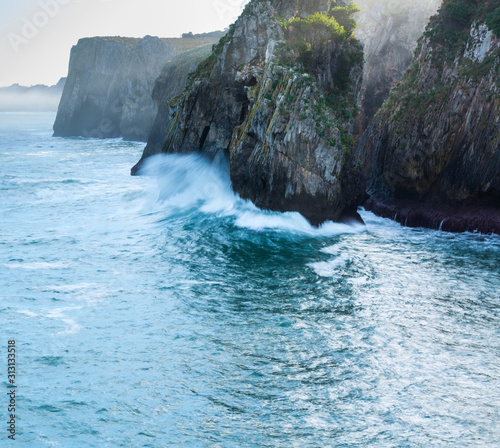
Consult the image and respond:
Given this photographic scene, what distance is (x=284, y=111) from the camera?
34.2 meters

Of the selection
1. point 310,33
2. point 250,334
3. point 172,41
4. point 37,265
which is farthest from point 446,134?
point 172,41

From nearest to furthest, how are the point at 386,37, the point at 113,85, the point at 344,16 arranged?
the point at 344,16 → the point at 386,37 → the point at 113,85

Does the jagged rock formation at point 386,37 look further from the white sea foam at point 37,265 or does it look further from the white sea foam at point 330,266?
the white sea foam at point 37,265

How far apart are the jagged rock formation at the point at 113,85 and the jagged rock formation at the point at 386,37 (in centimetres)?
5637

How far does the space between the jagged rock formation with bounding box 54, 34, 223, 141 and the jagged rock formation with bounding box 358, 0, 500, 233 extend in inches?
3134

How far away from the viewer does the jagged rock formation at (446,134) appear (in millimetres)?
33531

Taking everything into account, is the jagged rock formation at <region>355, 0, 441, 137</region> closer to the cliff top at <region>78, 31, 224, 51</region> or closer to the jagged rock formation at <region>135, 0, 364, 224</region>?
the jagged rock formation at <region>135, 0, 364, 224</region>

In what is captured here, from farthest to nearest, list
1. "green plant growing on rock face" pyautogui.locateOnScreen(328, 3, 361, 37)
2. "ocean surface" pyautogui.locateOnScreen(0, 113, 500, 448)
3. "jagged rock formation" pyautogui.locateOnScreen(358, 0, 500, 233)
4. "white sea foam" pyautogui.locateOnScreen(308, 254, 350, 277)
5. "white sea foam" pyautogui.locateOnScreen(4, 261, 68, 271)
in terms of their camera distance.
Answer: "green plant growing on rock face" pyautogui.locateOnScreen(328, 3, 361, 37), "jagged rock formation" pyautogui.locateOnScreen(358, 0, 500, 233), "white sea foam" pyautogui.locateOnScreen(4, 261, 68, 271), "white sea foam" pyautogui.locateOnScreen(308, 254, 350, 277), "ocean surface" pyautogui.locateOnScreen(0, 113, 500, 448)

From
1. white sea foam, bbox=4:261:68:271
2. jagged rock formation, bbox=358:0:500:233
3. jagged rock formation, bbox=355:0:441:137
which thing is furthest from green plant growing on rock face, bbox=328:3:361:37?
white sea foam, bbox=4:261:68:271

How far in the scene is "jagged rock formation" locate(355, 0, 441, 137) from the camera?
70056mm

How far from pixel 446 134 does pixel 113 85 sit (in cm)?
10460

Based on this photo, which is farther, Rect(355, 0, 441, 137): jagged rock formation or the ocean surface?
Rect(355, 0, 441, 137): jagged rock formation

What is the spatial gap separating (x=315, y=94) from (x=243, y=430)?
26365mm

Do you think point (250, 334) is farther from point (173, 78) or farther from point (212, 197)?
point (173, 78)
